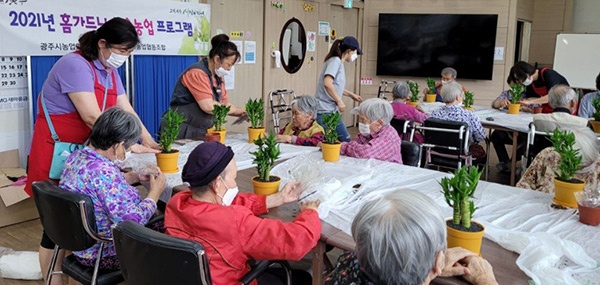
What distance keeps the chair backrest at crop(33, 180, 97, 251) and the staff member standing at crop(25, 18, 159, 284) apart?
52cm

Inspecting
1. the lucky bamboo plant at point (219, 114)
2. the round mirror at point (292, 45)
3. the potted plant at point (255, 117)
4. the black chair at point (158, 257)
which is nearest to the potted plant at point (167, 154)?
the lucky bamboo plant at point (219, 114)

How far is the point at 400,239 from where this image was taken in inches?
48.5

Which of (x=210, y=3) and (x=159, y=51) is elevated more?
(x=210, y=3)

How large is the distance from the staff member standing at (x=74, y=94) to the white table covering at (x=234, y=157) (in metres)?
0.33

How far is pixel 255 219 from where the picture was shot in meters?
1.69

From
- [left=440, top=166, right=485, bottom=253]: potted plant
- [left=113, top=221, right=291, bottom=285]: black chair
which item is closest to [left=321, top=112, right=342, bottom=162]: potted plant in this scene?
[left=440, top=166, right=485, bottom=253]: potted plant

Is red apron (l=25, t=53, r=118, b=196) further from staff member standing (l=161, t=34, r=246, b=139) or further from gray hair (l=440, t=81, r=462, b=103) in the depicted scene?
gray hair (l=440, t=81, r=462, b=103)

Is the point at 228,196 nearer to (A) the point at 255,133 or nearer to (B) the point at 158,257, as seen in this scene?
(B) the point at 158,257

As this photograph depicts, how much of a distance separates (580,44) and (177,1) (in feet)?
20.3

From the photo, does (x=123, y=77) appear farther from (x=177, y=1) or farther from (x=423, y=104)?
(x=423, y=104)

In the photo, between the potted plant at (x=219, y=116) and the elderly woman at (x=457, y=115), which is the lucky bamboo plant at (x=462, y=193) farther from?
the elderly woman at (x=457, y=115)

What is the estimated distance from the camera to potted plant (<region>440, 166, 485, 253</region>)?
5.22 feet

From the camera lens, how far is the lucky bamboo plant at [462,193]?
1596mm

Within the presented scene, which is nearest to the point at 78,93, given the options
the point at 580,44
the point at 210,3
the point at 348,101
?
the point at 210,3
